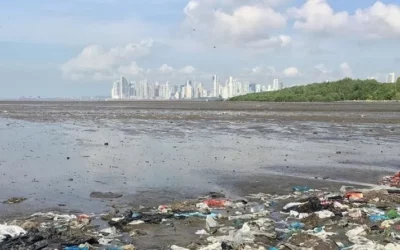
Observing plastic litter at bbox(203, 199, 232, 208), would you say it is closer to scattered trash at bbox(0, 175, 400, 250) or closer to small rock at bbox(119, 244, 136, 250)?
scattered trash at bbox(0, 175, 400, 250)

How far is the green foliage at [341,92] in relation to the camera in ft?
299

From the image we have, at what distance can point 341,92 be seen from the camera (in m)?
100

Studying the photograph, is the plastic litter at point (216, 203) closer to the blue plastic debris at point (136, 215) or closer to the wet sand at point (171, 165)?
the wet sand at point (171, 165)

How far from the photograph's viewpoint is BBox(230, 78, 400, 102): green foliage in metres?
91.1

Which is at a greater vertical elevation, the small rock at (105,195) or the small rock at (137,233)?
the small rock at (137,233)

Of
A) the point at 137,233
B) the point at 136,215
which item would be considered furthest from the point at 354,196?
the point at 137,233

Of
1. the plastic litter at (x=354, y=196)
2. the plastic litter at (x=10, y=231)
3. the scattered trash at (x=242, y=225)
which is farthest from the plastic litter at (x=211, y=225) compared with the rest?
the plastic litter at (x=354, y=196)

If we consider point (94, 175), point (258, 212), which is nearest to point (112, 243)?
point (258, 212)

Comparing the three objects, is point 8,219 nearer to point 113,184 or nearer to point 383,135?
point 113,184

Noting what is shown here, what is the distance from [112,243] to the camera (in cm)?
680

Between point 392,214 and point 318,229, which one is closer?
point 318,229

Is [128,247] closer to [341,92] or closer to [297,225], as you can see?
[297,225]

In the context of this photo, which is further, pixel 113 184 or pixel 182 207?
pixel 113 184

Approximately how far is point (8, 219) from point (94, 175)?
14.4 ft
